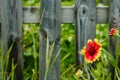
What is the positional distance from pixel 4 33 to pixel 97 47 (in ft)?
3.37

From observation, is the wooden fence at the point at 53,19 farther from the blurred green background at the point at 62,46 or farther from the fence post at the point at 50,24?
the blurred green background at the point at 62,46

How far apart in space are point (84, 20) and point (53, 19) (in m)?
0.22

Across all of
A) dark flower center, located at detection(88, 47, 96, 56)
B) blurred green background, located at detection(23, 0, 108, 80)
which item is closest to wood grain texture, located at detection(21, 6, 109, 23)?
blurred green background, located at detection(23, 0, 108, 80)

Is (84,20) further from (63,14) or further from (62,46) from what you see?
(62,46)

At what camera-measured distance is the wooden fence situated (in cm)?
285

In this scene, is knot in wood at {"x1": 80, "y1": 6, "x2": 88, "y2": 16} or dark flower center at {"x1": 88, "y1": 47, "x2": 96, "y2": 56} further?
knot in wood at {"x1": 80, "y1": 6, "x2": 88, "y2": 16}

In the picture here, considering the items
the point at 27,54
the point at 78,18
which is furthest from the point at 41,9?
the point at 27,54

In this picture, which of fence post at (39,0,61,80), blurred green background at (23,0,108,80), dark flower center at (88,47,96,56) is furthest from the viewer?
blurred green background at (23,0,108,80)

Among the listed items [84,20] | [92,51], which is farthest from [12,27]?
[92,51]

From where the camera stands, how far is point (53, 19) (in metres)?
2.85

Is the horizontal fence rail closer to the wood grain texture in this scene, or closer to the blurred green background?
the wood grain texture

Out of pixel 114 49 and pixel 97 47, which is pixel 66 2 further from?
pixel 97 47

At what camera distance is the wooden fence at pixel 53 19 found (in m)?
2.85

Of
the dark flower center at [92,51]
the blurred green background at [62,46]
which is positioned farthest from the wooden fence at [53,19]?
the dark flower center at [92,51]
